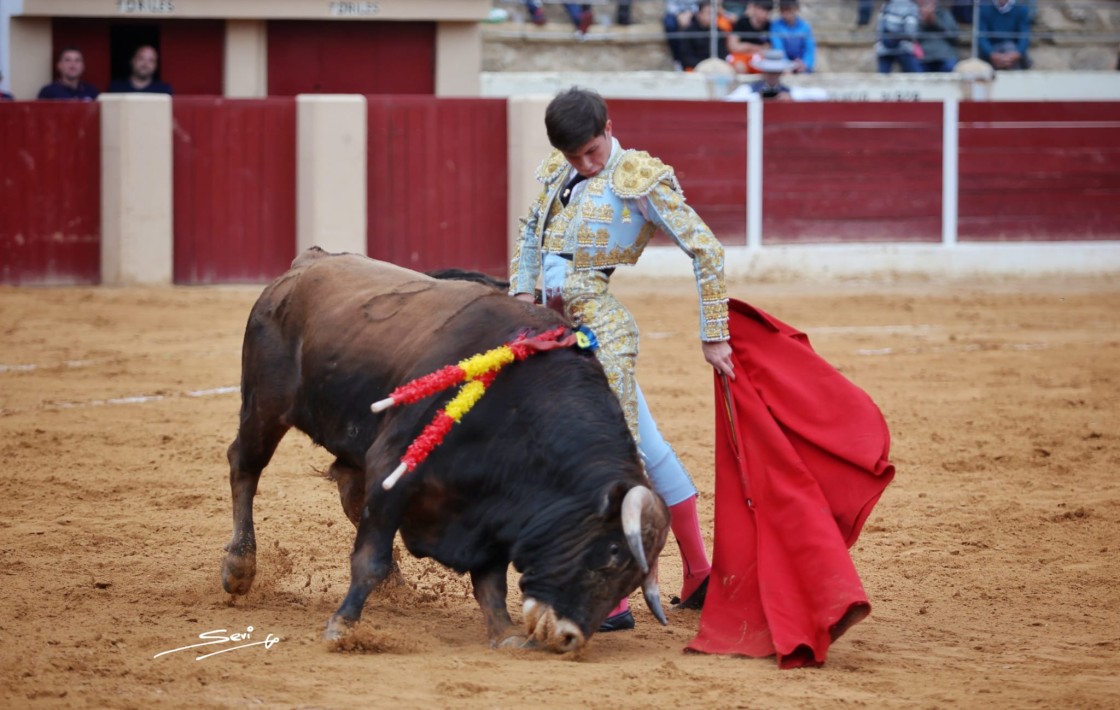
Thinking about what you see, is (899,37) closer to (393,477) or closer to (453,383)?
(453,383)

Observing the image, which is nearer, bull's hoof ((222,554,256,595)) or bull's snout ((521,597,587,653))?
bull's snout ((521,597,587,653))

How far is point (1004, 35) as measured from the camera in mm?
13984

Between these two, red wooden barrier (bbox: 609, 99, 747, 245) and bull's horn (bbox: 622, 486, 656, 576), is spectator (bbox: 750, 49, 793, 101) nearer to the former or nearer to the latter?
red wooden barrier (bbox: 609, 99, 747, 245)

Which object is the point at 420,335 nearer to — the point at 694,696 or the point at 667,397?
the point at 694,696

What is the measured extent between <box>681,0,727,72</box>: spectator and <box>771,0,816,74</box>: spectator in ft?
2.08

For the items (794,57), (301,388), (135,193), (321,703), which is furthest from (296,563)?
(794,57)

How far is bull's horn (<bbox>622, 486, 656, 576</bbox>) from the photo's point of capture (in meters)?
2.85

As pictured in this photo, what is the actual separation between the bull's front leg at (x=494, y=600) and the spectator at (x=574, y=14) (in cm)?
1122

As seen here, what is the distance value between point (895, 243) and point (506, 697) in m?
9.83

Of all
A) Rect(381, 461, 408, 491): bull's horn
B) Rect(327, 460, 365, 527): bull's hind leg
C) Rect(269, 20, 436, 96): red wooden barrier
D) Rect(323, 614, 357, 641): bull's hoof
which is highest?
Rect(269, 20, 436, 96): red wooden barrier

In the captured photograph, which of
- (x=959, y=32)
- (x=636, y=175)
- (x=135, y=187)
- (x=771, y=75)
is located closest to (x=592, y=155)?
(x=636, y=175)

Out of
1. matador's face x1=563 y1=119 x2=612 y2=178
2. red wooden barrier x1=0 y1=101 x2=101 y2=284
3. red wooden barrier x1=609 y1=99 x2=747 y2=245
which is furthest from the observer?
red wooden barrier x1=609 y1=99 x2=747 y2=245

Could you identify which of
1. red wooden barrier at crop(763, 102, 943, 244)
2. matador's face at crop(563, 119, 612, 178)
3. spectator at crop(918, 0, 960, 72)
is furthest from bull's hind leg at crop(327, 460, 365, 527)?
spectator at crop(918, 0, 960, 72)

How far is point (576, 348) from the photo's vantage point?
Answer: 10.6 feet
